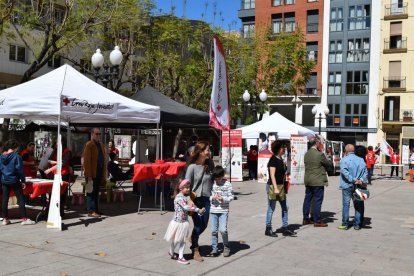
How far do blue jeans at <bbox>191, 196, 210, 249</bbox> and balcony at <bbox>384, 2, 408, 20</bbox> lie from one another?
4553 cm

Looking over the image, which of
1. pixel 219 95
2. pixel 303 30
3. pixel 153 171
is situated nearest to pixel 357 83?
pixel 303 30

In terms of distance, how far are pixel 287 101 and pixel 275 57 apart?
16.5 m

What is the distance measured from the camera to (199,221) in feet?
22.4

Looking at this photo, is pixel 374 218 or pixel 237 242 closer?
pixel 237 242

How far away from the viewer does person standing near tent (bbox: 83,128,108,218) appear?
10156 millimetres

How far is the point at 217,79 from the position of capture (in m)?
12.3

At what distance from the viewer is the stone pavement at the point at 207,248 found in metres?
6.43

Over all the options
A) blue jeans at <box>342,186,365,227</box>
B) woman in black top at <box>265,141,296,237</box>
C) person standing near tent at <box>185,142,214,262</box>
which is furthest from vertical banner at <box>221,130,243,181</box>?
person standing near tent at <box>185,142,214,262</box>

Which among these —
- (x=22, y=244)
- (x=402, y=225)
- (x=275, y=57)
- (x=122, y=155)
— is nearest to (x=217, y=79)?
(x=402, y=225)

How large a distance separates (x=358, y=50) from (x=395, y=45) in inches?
136

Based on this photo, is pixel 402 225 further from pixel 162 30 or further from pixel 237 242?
pixel 162 30

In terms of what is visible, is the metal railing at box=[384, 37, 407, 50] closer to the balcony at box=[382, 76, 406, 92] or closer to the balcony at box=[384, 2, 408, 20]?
the balcony at box=[384, 2, 408, 20]

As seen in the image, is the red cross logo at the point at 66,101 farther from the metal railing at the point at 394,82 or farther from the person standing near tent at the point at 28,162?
the metal railing at the point at 394,82

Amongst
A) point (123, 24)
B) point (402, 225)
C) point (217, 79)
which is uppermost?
point (123, 24)
